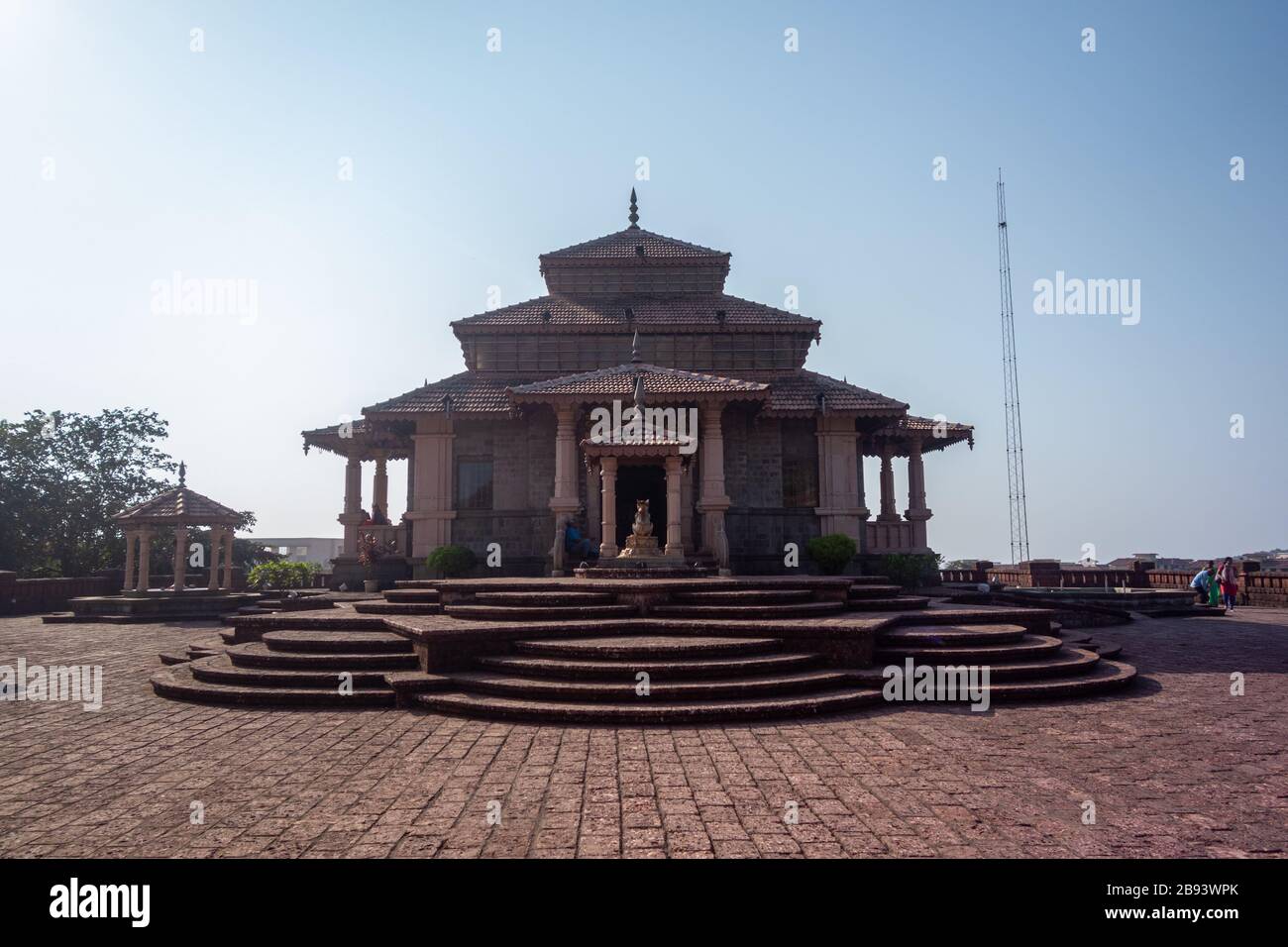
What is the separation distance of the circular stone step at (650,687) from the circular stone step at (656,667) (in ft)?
0.26

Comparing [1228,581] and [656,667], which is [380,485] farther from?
[1228,581]

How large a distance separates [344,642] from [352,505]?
1194cm

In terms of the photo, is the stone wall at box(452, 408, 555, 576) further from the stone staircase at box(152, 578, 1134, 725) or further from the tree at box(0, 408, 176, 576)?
the tree at box(0, 408, 176, 576)

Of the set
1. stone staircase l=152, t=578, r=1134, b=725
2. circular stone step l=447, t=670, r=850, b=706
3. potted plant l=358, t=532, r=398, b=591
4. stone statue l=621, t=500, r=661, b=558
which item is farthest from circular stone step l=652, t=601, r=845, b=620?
potted plant l=358, t=532, r=398, b=591

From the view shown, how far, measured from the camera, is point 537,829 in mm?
4754

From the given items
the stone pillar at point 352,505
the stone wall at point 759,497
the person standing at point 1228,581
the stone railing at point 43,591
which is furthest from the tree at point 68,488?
the person standing at point 1228,581

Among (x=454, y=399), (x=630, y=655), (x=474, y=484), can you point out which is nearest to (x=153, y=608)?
(x=474, y=484)

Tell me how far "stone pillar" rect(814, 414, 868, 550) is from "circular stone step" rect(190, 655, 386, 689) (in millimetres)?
13127

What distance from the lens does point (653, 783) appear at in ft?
18.9

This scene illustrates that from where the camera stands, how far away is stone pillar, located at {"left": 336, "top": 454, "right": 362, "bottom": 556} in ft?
68.6

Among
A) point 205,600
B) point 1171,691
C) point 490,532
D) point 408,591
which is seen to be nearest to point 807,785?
point 1171,691

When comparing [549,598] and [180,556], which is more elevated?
[180,556]

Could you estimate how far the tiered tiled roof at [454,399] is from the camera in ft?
63.4

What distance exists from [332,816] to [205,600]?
1934cm
